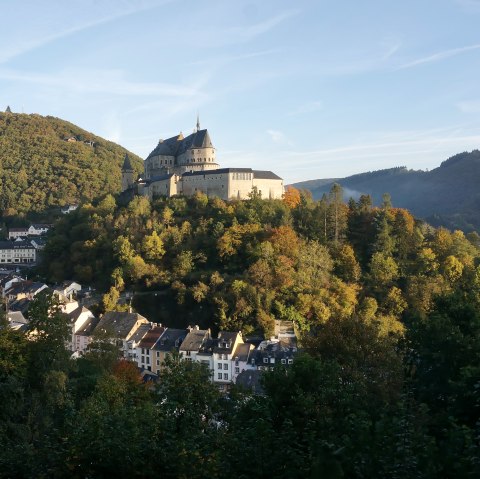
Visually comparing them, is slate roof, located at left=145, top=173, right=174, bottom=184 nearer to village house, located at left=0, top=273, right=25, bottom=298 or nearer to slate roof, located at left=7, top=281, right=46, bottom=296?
slate roof, located at left=7, top=281, right=46, bottom=296

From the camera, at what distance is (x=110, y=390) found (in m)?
21.0

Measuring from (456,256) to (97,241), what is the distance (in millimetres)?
36673

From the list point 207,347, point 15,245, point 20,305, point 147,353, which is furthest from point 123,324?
point 15,245

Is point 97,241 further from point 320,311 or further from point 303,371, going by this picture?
point 303,371

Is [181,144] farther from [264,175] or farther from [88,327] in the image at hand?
[88,327]

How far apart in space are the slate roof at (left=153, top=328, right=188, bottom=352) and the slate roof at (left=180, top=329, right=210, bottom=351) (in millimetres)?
710

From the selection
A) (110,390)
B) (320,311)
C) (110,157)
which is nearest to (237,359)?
(320,311)

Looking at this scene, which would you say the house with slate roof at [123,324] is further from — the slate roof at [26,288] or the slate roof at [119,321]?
the slate roof at [26,288]

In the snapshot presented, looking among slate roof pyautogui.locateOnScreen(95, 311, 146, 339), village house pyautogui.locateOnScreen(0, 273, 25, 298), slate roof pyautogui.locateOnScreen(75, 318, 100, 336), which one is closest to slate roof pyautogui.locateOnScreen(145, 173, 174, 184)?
village house pyautogui.locateOnScreen(0, 273, 25, 298)

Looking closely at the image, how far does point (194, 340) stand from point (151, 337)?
3.80 metres

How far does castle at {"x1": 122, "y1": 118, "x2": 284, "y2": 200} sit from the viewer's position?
60688 millimetres

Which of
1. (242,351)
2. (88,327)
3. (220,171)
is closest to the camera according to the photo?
(242,351)

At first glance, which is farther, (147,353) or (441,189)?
(441,189)

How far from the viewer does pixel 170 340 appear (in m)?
41.5
